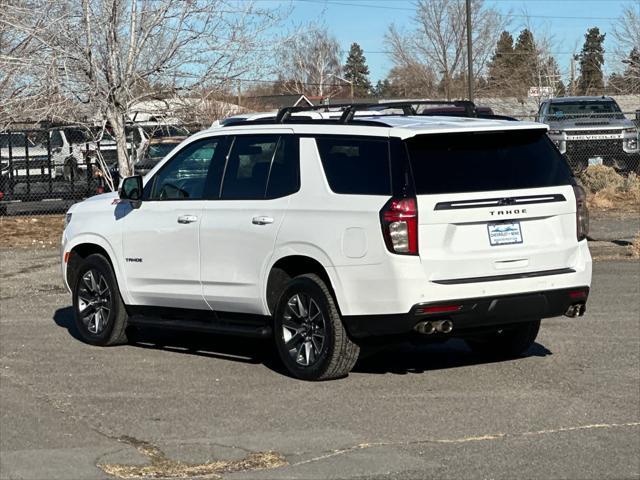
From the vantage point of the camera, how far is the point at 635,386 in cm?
873

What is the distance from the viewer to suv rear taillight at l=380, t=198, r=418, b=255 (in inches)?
316

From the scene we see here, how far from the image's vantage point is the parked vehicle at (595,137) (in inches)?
1045

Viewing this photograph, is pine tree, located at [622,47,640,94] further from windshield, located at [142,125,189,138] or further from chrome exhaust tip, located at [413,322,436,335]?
chrome exhaust tip, located at [413,322,436,335]

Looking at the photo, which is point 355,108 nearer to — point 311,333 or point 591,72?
point 311,333

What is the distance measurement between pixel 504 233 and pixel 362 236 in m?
1.05

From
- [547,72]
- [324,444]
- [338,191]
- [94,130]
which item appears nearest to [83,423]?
[324,444]

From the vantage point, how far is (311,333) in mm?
8711

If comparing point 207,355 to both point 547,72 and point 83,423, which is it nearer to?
point 83,423

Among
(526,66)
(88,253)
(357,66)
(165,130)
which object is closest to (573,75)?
(526,66)

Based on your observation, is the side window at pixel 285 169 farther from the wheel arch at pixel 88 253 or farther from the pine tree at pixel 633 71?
the pine tree at pixel 633 71

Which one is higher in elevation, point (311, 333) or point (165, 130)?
point (165, 130)

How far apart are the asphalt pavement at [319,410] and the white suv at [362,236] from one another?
42 centimetres

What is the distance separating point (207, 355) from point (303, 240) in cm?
193

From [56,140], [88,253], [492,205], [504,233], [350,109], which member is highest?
[350,109]
